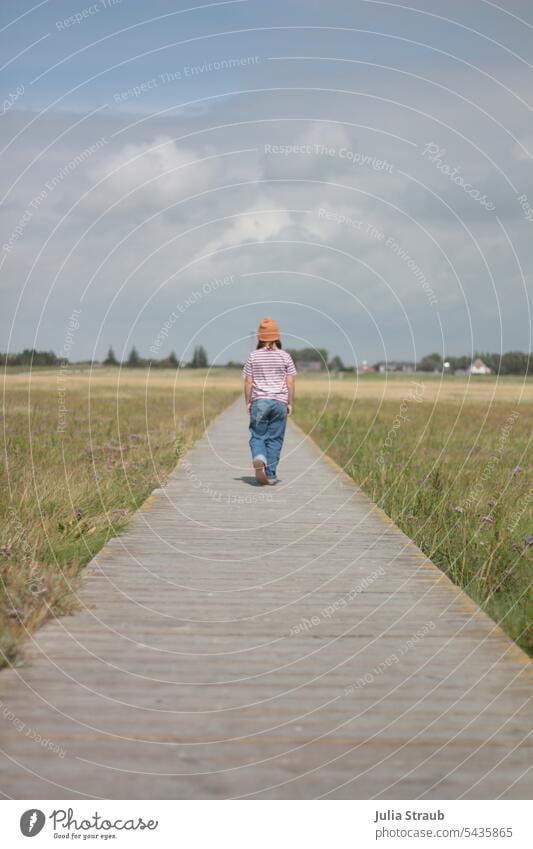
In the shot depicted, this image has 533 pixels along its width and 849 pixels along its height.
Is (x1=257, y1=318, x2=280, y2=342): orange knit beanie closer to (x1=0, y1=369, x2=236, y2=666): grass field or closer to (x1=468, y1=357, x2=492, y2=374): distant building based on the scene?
(x1=0, y1=369, x2=236, y2=666): grass field

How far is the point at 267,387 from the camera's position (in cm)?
1204

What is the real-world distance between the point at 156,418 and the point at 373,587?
850 inches

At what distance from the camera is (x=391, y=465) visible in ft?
44.3

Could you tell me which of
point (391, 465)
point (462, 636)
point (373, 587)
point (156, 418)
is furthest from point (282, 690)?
point (156, 418)

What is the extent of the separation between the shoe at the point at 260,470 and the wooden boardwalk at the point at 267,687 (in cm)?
422

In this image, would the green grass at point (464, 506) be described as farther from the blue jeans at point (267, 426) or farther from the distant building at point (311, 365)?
the distant building at point (311, 365)

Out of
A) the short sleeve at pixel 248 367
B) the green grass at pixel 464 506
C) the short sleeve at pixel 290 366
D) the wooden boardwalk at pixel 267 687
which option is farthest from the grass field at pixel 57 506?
the green grass at pixel 464 506

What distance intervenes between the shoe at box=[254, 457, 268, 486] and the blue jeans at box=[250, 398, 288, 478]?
0.06m

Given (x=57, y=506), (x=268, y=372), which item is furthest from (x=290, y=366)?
(x=57, y=506)

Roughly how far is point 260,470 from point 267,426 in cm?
61

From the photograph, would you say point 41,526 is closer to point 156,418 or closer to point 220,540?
point 220,540

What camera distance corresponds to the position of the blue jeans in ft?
39.3

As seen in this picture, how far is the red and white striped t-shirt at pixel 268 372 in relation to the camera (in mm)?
12023
